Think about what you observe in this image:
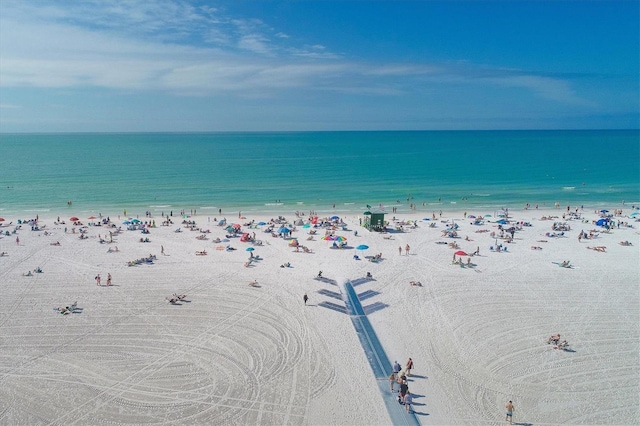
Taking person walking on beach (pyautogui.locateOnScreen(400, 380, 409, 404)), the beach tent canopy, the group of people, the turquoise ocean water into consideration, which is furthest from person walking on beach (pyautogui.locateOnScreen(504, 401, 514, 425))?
the turquoise ocean water

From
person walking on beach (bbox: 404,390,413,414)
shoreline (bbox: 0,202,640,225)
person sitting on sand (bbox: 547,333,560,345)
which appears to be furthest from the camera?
shoreline (bbox: 0,202,640,225)

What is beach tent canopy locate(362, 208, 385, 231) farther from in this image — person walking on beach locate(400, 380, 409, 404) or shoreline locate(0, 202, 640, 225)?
person walking on beach locate(400, 380, 409, 404)

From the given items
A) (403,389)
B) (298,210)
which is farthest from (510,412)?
(298,210)

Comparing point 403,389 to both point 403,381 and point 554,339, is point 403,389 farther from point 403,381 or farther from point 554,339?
point 554,339

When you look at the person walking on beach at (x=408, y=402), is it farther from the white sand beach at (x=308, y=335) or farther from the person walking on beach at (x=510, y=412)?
the person walking on beach at (x=510, y=412)

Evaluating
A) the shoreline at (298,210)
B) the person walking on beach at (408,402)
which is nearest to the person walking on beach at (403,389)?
the person walking on beach at (408,402)

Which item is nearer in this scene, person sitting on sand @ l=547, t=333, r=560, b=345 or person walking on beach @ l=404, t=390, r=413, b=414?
person walking on beach @ l=404, t=390, r=413, b=414

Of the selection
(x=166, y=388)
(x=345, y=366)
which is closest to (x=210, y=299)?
(x=166, y=388)
